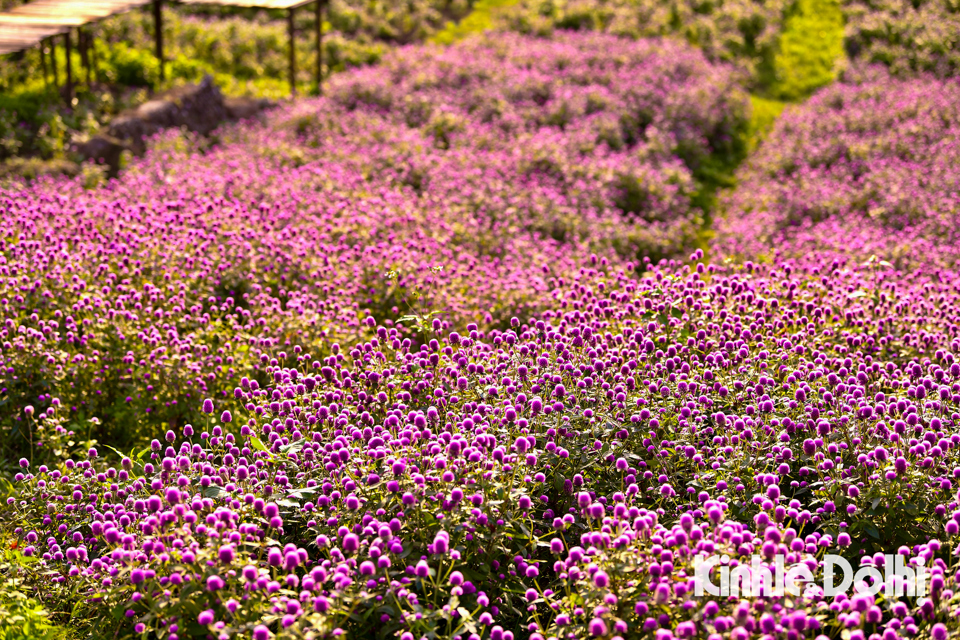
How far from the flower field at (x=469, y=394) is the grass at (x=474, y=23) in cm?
849

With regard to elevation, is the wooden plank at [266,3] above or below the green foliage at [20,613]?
above

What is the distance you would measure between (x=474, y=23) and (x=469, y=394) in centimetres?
1850

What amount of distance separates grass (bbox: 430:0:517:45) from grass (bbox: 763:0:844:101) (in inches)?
281

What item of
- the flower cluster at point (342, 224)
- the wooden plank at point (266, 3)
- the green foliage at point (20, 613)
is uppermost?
the wooden plank at point (266, 3)

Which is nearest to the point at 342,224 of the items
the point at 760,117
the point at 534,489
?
the point at 534,489

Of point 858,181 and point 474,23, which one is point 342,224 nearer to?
point 858,181

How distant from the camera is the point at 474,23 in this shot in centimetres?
2209

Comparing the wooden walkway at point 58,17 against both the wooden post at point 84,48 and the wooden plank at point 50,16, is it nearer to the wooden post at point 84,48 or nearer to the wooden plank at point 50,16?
the wooden plank at point 50,16

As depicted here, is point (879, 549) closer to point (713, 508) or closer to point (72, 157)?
point (713, 508)

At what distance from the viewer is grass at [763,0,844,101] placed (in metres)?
18.1

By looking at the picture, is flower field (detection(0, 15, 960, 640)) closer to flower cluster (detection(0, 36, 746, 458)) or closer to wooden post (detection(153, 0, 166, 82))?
flower cluster (detection(0, 36, 746, 458))

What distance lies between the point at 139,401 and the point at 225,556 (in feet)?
11.2

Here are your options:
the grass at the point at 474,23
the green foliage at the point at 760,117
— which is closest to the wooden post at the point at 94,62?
the grass at the point at 474,23

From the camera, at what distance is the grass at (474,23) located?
20.8m
